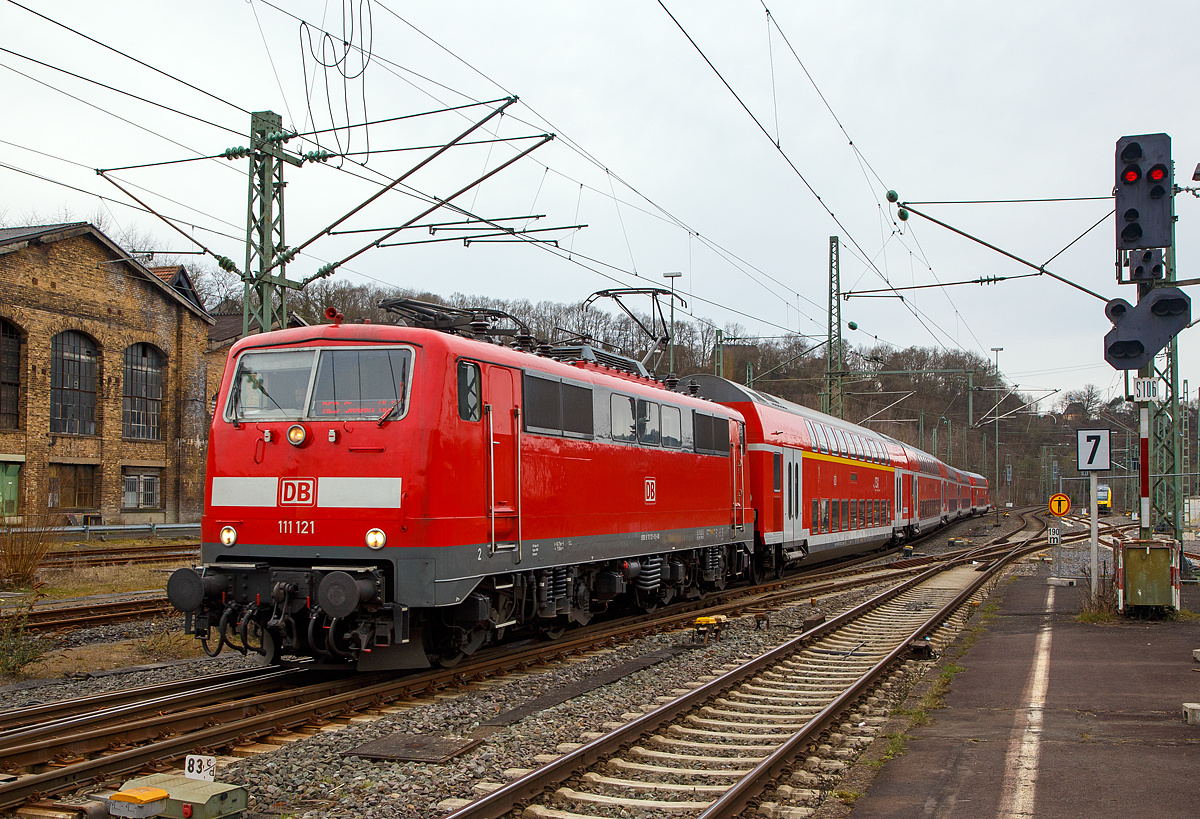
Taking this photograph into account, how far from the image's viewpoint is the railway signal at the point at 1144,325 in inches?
473

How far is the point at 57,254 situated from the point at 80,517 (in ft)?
30.8

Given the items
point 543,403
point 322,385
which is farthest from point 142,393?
point 322,385

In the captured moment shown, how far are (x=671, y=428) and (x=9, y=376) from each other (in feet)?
94.0

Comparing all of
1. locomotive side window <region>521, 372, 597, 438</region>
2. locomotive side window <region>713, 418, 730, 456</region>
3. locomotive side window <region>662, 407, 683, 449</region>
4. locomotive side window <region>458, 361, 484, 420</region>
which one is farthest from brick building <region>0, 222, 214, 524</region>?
locomotive side window <region>458, 361, 484, 420</region>

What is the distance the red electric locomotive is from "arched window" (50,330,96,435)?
29659mm

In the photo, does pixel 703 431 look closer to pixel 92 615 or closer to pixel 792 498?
pixel 792 498

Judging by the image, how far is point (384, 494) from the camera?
9.02 m

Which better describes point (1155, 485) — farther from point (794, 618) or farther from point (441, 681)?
point (441, 681)

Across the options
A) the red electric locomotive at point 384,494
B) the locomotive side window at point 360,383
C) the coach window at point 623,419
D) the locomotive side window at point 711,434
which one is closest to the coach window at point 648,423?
the coach window at point 623,419

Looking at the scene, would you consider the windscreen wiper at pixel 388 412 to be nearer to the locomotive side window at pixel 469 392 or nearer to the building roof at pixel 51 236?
the locomotive side window at pixel 469 392

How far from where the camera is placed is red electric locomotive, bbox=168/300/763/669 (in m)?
8.98

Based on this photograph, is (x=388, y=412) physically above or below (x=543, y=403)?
below

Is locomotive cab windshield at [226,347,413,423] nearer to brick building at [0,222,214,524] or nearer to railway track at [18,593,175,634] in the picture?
railway track at [18,593,175,634]

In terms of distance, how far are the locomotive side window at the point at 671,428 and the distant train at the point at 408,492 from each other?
51.6 inches
